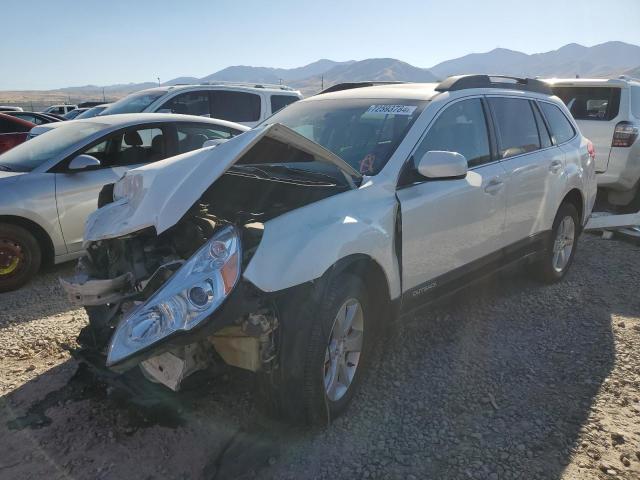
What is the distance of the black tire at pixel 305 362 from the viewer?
7.87 ft

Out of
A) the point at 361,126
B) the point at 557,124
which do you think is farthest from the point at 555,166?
the point at 361,126

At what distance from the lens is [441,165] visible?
9.88 ft

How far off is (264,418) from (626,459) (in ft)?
6.10

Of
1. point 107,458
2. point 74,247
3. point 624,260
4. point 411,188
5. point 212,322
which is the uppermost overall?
point 411,188

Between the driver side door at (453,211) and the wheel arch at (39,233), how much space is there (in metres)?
3.49

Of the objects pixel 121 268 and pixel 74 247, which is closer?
pixel 121 268

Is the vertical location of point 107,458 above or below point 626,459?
above

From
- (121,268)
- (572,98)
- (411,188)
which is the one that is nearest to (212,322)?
(121,268)

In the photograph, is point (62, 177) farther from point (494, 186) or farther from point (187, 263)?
point (494, 186)

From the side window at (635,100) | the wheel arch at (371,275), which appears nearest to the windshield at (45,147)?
the wheel arch at (371,275)

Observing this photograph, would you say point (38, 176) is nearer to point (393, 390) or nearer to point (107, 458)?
point (107, 458)

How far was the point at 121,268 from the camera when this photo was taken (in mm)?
2734

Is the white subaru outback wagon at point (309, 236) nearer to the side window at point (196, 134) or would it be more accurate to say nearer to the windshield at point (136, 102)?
the side window at point (196, 134)

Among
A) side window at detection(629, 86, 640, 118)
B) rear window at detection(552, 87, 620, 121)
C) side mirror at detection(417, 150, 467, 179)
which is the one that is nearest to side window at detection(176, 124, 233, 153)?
side mirror at detection(417, 150, 467, 179)
